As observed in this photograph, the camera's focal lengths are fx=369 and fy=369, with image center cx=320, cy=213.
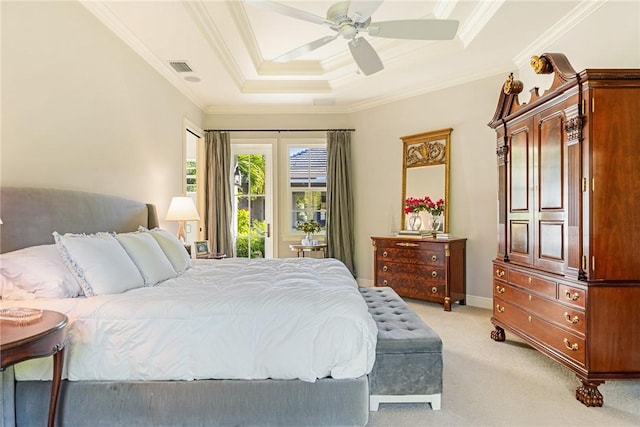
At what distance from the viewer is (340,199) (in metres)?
5.73

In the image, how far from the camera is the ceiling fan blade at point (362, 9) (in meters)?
2.38

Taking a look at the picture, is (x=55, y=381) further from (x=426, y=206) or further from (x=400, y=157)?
(x=400, y=157)

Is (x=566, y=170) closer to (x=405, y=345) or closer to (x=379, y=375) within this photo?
(x=405, y=345)

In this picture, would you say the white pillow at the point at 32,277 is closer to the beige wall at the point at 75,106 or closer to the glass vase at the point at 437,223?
the beige wall at the point at 75,106

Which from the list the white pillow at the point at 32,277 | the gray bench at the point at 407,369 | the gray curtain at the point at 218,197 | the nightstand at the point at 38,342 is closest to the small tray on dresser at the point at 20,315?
the nightstand at the point at 38,342

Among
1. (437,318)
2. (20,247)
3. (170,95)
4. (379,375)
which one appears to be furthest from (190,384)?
(170,95)

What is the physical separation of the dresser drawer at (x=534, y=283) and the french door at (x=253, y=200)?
3.78 m

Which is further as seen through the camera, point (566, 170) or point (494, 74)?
point (494, 74)

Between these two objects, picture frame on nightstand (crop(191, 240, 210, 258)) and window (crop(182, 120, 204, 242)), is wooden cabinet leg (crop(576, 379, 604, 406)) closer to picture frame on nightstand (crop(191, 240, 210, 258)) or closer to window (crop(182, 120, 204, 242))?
picture frame on nightstand (crop(191, 240, 210, 258))

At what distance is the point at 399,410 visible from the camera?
7.25 feet

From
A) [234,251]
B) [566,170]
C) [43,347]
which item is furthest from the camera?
[234,251]

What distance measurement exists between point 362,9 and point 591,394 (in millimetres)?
2848

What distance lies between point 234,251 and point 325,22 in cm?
399

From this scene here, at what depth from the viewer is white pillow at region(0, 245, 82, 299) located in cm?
195
